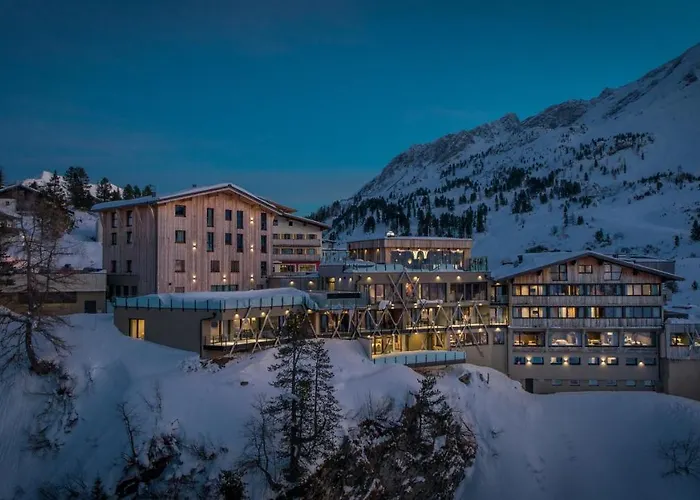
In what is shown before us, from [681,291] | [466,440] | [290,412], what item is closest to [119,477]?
[290,412]

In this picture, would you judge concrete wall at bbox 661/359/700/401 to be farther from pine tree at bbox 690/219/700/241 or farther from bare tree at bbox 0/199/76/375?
pine tree at bbox 690/219/700/241

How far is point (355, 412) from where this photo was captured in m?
30.4

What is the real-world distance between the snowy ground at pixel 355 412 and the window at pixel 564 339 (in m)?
5.83

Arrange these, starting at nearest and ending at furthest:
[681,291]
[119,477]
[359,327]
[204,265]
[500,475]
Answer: [119,477] < [500,475] < [359,327] < [204,265] < [681,291]

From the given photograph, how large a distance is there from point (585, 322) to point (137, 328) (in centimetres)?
3702

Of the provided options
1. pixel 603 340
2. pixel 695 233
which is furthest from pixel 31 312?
pixel 695 233

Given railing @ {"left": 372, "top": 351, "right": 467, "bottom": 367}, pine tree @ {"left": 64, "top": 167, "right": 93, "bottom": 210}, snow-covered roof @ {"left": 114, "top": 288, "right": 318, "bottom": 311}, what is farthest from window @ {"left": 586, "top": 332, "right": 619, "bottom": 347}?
pine tree @ {"left": 64, "top": 167, "right": 93, "bottom": 210}

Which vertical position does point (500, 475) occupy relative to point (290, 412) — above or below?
below

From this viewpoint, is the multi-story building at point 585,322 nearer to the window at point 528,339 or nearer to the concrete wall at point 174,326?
the window at point 528,339

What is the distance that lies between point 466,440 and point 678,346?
24.1 meters

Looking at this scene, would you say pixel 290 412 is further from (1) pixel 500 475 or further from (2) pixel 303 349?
(1) pixel 500 475

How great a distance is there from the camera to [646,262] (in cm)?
5638

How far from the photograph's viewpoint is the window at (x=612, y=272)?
4569 centimetres

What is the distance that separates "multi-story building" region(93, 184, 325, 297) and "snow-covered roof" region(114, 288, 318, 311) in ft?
18.7
